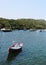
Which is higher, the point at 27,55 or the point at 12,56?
the point at 12,56

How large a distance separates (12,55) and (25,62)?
10.2 metres

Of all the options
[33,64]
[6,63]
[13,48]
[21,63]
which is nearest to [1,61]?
[6,63]

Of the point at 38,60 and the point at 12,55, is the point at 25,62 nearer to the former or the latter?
the point at 38,60

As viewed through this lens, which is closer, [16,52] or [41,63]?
[41,63]

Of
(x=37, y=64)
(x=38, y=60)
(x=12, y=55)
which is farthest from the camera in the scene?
(x=12, y=55)

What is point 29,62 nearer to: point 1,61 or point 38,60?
point 38,60

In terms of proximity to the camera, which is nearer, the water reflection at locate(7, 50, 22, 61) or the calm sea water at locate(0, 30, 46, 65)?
the calm sea water at locate(0, 30, 46, 65)

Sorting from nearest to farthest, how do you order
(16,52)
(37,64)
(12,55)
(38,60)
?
1. (37,64)
2. (38,60)
3. (12,55)
4. (16,52)

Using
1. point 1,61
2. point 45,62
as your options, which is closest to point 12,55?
point 1,61

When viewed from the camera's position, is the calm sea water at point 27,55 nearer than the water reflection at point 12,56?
Yes

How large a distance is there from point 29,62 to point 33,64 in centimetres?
209

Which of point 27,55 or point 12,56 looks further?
point 27,55

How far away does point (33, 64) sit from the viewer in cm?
4506

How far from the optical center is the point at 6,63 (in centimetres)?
4600
